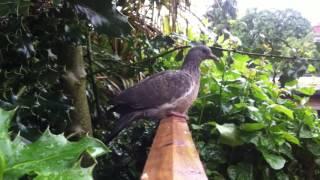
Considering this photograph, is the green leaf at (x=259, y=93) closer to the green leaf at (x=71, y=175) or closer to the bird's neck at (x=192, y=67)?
the bird's neck at (x=192, y=67)

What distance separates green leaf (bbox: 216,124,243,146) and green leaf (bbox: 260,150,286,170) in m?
0.10

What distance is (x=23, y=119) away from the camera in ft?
3.64

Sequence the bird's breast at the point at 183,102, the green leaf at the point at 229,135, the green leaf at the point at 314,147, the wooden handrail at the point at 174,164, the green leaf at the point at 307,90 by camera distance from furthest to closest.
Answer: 1. the green leaf at the point at 307,90
2. the bird's breast at the point at 183,102
3. the green leaf at the point at 314,147
4. the green leaf at the point at 229,135
5. the wooden handrail at the point at 174,164

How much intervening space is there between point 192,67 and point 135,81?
0.88 ft

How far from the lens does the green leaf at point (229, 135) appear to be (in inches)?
66.3

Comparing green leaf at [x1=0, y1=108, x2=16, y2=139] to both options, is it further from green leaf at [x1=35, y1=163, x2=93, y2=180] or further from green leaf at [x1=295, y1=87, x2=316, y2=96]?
green leaf at [x1=295, y1=87, x2=316, y2=96]

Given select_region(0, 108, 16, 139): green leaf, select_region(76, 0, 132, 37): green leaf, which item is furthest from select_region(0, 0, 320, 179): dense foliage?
select_region(0, 108, 16, 139): green leaf

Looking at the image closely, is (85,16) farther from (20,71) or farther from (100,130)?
(100,130)

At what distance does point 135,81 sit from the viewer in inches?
88.7

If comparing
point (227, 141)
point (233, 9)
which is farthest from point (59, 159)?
point (233, 9)

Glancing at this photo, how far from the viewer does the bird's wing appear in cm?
189

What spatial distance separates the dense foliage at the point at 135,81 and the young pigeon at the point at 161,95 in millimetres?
56

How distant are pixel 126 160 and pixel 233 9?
887 mm

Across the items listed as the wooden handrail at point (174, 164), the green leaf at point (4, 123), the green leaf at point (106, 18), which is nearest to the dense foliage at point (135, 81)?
the green leaf at point (106, 18)
